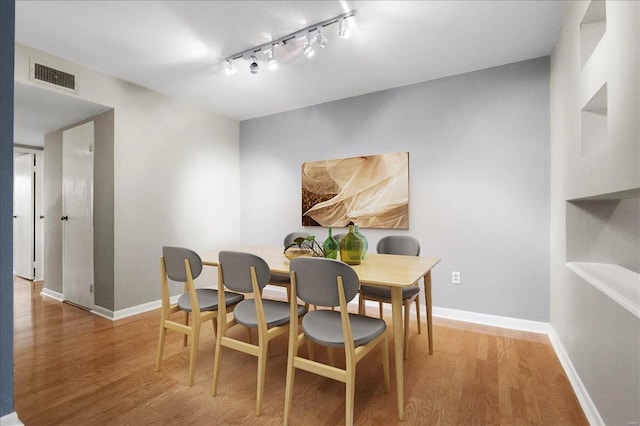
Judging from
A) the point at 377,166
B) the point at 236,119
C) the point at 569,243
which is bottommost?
the point at 569,243

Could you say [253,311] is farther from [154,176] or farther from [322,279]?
[154,176]

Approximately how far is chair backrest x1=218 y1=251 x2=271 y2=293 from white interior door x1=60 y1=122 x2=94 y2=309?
258 cm

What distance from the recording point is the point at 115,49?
2.70 metres

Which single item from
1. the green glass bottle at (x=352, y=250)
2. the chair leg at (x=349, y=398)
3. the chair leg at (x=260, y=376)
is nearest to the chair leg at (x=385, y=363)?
the chair leg at (x=349, y=398)

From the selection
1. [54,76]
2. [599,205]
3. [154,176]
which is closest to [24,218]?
[154,176]

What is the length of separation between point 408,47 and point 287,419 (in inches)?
112

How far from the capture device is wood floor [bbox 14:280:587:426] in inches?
67.1

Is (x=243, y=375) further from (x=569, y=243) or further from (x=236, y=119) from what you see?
(x=236, y=119)

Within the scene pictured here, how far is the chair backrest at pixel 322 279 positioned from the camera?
1.50 meters

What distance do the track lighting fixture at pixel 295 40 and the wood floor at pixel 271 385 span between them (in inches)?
96.8

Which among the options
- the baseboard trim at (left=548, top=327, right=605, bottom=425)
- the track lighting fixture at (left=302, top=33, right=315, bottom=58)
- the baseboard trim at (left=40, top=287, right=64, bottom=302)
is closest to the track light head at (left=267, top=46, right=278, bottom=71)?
the track lighting fixture at (left=302, top=33, right=315, bottom=58)

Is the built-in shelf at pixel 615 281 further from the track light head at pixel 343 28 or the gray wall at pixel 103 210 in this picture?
the gray wall at pixel 103 210

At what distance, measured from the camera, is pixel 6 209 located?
5.32 feet

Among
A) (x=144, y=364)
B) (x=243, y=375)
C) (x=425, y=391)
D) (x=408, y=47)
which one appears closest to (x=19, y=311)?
(x=144, y=364)
